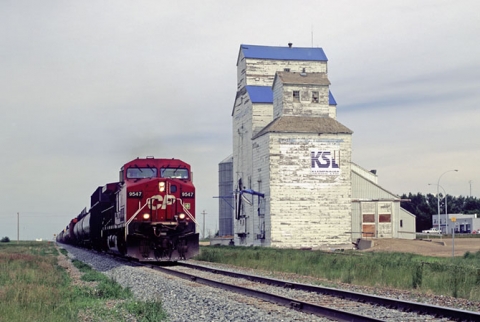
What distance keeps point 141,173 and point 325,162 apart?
2506 centimetres

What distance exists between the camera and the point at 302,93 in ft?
168

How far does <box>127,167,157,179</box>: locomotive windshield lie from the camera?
1000 inches

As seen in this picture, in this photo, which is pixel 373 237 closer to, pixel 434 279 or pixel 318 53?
pixel 318 53

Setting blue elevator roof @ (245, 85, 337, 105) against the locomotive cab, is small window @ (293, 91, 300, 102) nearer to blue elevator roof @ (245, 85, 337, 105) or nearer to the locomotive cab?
blue elevator roof @ (245, 85, 337, 105)

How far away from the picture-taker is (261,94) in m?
57.1

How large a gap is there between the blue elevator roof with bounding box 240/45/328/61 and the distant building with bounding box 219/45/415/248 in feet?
4.23

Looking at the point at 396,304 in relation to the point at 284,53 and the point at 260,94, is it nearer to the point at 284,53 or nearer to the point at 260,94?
the point at 260,94

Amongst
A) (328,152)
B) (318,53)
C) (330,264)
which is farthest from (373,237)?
(330,264)

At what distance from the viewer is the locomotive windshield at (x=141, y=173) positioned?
2539 cm

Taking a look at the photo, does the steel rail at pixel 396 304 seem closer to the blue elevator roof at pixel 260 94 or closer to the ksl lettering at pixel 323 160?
the ksl lettering at pixel 323 160

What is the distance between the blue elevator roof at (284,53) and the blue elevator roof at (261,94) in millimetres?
3222

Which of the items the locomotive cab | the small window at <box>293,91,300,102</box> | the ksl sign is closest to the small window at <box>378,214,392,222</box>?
the ksl sign

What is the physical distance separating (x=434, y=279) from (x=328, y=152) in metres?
31.4

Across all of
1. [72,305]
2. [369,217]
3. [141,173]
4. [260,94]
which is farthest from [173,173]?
[260,94]
